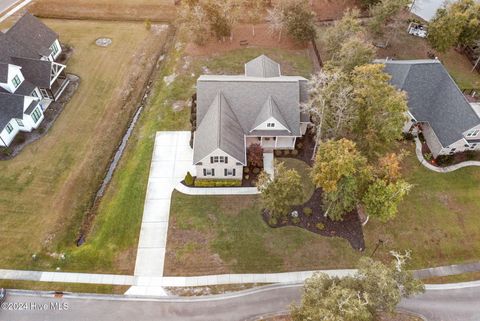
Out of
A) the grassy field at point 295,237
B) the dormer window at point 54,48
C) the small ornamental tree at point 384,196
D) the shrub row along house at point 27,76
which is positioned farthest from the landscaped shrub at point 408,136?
the dormer window at point 54,48

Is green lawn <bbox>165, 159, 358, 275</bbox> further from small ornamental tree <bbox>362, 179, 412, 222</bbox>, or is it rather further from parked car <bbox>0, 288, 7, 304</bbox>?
parked car <bbox>0, 288, 7, 304</bbox>

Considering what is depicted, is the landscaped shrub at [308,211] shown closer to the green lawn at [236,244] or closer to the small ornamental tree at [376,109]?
the green lawn at [236,244]

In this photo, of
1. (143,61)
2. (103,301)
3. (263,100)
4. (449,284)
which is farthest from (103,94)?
(449,284)

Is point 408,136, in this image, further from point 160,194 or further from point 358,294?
point 160,194

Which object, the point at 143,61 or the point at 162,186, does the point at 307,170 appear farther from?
the point at 143,61

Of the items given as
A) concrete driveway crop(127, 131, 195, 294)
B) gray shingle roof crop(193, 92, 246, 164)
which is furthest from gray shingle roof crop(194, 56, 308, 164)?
concrete driveway crop(127, 131, 195, 294)

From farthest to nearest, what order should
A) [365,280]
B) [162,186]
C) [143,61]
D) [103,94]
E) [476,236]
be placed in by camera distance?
[143,61]
[103,94]
[162,186]
[476,236]
[365,280]
